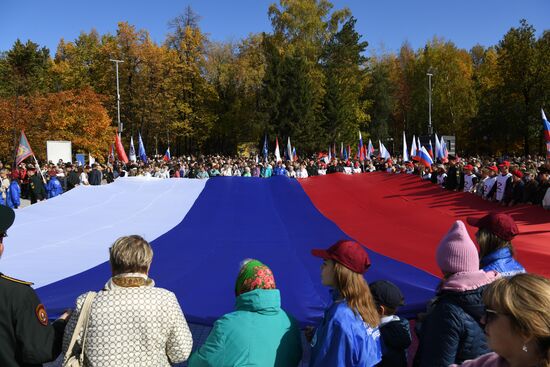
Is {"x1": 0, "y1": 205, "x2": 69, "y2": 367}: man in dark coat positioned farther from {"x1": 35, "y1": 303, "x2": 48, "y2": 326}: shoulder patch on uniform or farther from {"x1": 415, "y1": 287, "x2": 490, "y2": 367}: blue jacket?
{"x1": 415, "y1": 287, "x2": 490, "y2": 367}: blue jacket

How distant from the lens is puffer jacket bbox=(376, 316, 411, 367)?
2.63 meters

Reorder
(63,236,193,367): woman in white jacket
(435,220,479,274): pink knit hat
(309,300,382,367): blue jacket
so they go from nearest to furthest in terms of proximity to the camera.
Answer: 1. (309,300,382,367): blue jacket
2. (63,236,193,367): woman in white jacket
3. (435,220,479,274): pink knit hat

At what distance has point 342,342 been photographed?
2.05 metres

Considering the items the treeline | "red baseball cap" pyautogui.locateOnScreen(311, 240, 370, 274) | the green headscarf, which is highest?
the treeline

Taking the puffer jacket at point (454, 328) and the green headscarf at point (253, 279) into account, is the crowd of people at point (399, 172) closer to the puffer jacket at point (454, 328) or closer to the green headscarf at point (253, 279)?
the puffer jacket at point (454, 328)

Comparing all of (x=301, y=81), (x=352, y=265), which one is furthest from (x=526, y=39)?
(x=352, y=265)

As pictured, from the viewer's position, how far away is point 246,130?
3997 centimetres

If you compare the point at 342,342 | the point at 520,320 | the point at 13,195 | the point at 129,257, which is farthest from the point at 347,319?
the point at 13,195

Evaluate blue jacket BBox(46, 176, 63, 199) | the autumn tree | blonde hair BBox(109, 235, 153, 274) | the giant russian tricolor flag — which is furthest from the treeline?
blonde hair BBox(109, 235, 153, 274)

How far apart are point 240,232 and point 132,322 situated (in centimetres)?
306

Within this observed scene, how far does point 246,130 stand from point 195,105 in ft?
14.9

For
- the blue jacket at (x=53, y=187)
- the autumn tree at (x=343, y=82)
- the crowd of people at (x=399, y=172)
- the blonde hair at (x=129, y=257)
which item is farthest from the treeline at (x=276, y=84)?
the blonde hair at (x=129, y=257)

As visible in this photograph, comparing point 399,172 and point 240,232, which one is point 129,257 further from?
point 399,172

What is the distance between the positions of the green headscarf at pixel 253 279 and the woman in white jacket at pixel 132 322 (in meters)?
0.33
